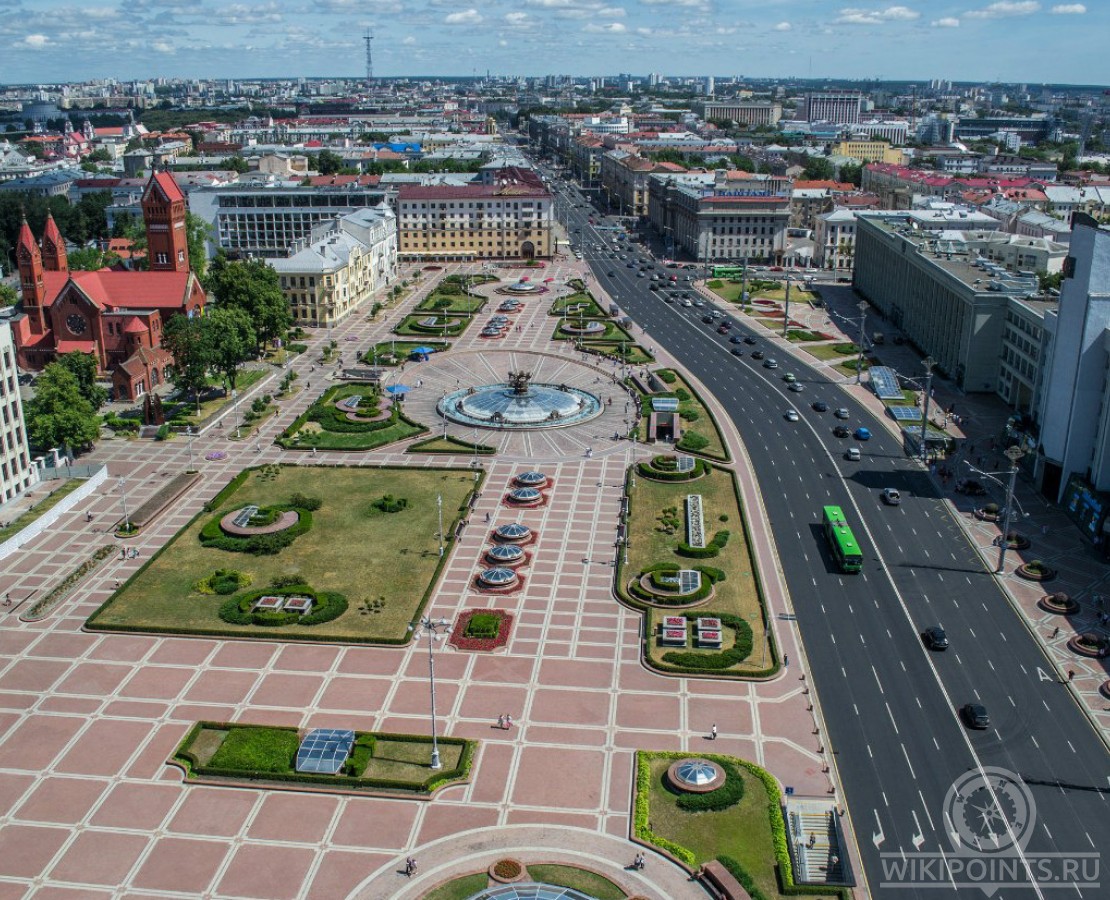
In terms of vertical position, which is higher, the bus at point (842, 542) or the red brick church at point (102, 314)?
the red brick church at point (102, 314)

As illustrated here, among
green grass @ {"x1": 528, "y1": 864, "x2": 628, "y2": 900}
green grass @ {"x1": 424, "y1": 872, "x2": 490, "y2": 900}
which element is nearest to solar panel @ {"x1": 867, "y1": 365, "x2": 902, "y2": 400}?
green grass @ {"x1": 528, "y1": 864, "x2": 628, "y2": 900}

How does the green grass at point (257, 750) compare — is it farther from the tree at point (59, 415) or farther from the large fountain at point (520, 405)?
the large fountain at point (520, 405)

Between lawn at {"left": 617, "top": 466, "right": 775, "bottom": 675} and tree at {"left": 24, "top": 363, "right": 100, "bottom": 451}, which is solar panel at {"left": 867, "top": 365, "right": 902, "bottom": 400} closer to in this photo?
lawn at {"left": 617, "top": 466, "right": 775, "bottom": 675}

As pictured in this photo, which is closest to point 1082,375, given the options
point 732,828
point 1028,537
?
point 1028,537
